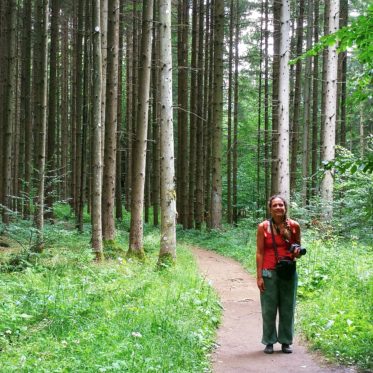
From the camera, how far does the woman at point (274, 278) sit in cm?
586

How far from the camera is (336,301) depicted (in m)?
7.46

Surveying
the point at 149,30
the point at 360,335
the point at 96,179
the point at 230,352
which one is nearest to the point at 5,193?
the point at 96,179

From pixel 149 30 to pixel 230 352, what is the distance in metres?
8.86

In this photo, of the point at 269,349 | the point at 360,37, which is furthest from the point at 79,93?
the point at 360,37

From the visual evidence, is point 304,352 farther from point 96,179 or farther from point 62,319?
point 96,179

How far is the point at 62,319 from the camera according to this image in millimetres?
5973

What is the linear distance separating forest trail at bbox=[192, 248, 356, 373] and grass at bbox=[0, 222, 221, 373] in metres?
0.23

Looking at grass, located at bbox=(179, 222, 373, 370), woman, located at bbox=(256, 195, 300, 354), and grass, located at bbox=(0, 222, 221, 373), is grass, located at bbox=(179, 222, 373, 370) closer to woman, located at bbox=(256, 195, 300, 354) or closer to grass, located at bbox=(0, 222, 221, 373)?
woman, located at bbox=(256, 195, 300, 354)

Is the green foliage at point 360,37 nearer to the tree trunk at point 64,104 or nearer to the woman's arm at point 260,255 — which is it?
the woman's arm at point 260,255

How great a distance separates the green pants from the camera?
5.88m

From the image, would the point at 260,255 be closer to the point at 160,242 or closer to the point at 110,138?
the point at 160,242

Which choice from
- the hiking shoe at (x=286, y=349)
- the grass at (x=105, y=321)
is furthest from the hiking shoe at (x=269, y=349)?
the grass at (x=105, y=321)

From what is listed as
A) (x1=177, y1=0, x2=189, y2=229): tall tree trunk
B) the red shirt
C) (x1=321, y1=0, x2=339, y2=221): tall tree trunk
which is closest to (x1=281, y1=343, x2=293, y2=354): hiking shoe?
the red shirt

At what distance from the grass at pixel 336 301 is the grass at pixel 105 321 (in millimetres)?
1514
